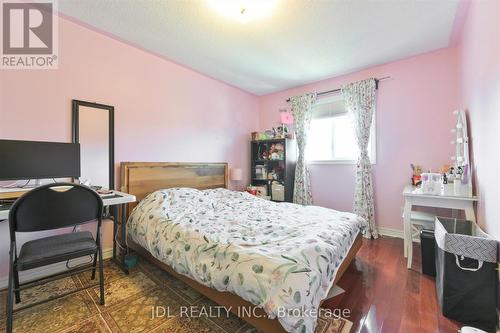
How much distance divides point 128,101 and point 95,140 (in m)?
0.59

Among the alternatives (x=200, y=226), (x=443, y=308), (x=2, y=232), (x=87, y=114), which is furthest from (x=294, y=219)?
(x=2, y=232)

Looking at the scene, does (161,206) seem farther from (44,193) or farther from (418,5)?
(418,5)

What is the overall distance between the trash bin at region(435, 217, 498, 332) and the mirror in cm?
309

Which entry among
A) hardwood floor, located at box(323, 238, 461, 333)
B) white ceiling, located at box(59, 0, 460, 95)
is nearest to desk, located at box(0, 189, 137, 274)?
white ceiling, located at box(59, 0, 460, 95)

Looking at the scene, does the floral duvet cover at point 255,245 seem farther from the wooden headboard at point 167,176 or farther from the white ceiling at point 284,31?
the white ceiling at point 284,31

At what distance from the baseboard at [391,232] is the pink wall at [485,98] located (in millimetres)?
1283

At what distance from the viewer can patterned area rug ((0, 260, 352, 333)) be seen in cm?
137

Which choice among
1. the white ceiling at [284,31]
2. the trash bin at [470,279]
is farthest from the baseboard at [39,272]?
the trash bin at [470,279]

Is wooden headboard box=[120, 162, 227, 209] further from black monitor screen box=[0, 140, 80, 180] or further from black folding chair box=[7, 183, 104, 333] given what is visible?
black folding chair box=[7, 183, 104, 333]

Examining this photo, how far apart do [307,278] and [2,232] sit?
8.18 feet

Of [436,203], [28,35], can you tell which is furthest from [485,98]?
[28,35]

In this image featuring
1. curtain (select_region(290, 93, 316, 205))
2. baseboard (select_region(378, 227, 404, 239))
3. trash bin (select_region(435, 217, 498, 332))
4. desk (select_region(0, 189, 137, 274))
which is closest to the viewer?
trash bin (select_region(435, 217, 498, 332))

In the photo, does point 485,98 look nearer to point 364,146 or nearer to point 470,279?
point 470,279

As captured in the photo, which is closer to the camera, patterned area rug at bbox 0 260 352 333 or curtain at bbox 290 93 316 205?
patterned area rug at bbox 0 260 352 333
